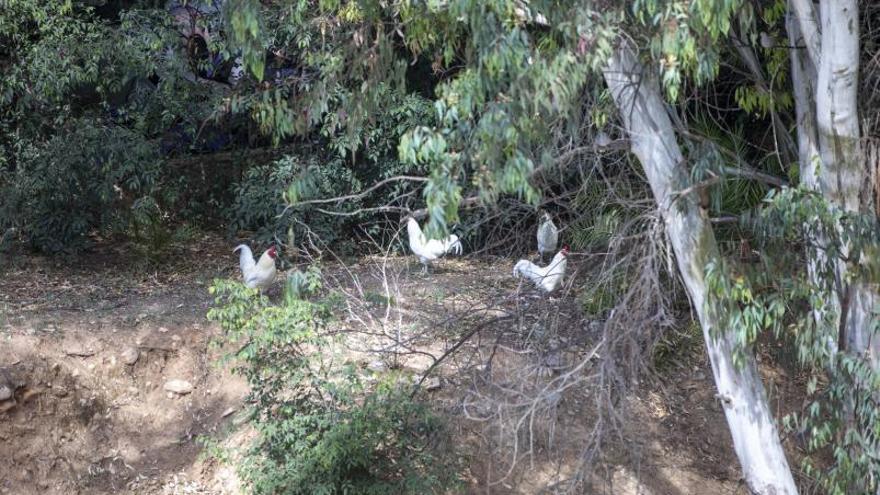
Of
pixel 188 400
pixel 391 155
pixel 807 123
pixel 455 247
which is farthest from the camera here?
pixel 391 155

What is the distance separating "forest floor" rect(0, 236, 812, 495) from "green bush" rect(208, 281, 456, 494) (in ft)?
1.36

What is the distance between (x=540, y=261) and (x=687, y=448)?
8.50 feet

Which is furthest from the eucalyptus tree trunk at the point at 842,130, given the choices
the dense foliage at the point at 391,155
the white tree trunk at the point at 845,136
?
the dense foliage at the point at 391,155

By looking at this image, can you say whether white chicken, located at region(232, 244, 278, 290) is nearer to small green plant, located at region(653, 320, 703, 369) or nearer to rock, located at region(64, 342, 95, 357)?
rock, located at region(64, 342, 95, 357)

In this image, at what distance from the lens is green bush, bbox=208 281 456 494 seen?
8.38 metres

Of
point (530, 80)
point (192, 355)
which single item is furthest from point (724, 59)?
point (192, 355)

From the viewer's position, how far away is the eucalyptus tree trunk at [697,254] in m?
7.52

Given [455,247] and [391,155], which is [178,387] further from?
[391,155]

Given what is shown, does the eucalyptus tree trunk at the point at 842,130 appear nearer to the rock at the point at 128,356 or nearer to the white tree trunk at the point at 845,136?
the white tree trunk at the point at 845,136

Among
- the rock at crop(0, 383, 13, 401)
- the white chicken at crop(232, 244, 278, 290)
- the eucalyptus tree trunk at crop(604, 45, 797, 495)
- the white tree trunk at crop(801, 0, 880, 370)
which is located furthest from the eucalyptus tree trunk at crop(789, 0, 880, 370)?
the rock at crop(0, 383, 13, 401)

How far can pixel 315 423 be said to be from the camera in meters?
8.55

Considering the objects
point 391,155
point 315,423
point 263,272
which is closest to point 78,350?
point 263,272

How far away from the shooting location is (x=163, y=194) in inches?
508

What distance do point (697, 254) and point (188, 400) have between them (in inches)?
194
